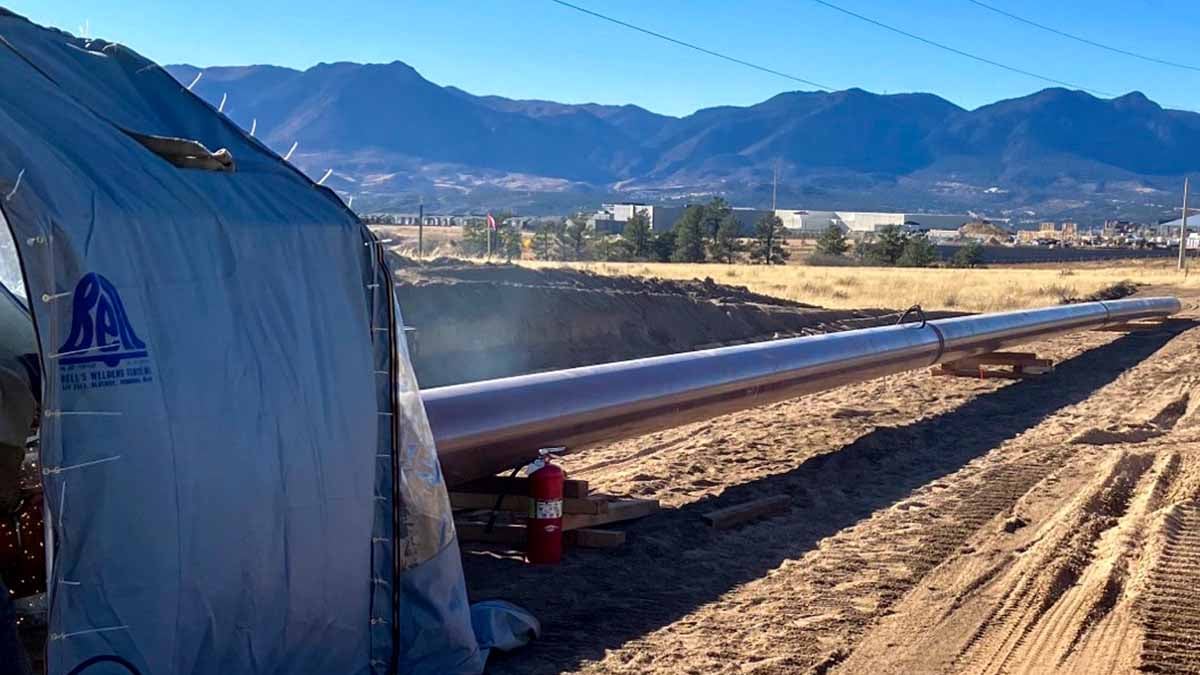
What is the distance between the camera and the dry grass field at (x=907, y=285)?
123 feet

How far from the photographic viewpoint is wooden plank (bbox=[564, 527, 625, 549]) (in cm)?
890

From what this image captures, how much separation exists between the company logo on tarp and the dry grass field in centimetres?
2976

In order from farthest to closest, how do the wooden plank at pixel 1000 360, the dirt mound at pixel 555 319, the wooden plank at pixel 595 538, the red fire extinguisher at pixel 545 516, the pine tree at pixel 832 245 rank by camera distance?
the pine tree at pixel 832 245
the dirt mound at pixel 555 319
the wooden plank at pixel 1000 360
the wooden plank at pixel 595 538
the red fire extinguisher at pixel 545 516

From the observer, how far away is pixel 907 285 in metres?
43.0

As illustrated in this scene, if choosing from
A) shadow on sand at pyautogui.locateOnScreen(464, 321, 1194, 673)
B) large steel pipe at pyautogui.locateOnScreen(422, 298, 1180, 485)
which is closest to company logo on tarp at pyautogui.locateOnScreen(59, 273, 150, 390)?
shadow on sand at pyautogui.locateOnScreen(464, 321, 1194, 673)

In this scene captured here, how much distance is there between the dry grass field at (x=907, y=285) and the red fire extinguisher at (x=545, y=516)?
26.4m

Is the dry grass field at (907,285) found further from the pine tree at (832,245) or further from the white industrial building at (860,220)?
the white industrial building at (860,220)

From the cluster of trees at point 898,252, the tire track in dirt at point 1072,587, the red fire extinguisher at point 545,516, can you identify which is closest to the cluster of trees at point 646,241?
the cluster of trees at point 898,252

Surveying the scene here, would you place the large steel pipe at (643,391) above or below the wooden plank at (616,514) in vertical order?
above

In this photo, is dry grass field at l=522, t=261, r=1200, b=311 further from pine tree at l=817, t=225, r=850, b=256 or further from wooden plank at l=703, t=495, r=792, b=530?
wooden plank at l=703, t=495, r=792, b=530

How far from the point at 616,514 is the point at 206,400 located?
14.8 ft

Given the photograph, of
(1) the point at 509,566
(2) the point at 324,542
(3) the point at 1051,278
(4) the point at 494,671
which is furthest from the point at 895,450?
(3) the point at 1051,278

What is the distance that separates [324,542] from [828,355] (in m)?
8.75

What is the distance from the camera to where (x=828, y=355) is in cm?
1384
